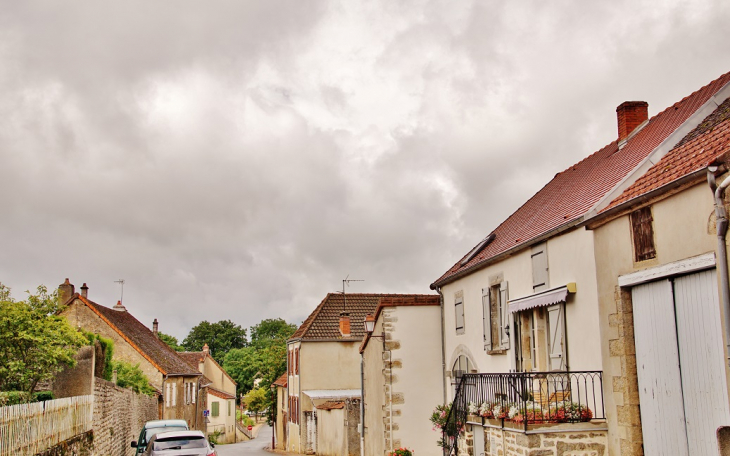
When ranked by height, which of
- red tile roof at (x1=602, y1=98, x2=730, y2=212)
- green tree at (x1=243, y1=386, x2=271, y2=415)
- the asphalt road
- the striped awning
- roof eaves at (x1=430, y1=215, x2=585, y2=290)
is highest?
red tile roof at (x1=602, y1=98, x2=730, y2=212)

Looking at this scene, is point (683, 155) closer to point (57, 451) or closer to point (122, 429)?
point (57, 451)

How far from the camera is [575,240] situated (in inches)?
515

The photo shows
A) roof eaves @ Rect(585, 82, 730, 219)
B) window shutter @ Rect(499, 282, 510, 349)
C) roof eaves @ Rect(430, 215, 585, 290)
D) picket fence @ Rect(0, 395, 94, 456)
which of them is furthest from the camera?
window shutter @ Rect(499, 282, 510, 349)

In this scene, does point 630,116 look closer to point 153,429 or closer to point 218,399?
point 153,429

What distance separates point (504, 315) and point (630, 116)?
5.82 metres

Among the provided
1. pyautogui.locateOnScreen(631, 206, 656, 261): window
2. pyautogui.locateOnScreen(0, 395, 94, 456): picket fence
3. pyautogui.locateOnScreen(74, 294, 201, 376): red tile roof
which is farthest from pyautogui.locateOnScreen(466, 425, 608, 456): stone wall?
pyautogui.locateOnScreen(74, 294, 201, 376): red tile roof

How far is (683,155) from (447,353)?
11.6 metres

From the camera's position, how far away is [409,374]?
70.4 feet

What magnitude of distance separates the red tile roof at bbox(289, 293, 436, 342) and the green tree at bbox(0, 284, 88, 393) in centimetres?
1972

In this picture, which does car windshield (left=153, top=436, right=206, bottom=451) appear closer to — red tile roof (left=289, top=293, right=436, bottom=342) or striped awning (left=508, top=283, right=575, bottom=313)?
striped awning (left=508, top=283, right=575, bottom=313)

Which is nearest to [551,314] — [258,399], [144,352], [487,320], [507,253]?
[507,253]

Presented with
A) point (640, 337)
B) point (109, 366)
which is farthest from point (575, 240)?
point (109, 366)

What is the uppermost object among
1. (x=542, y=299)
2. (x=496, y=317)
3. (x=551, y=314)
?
(x=542, y=299)

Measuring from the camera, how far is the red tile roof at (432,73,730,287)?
14.0m
